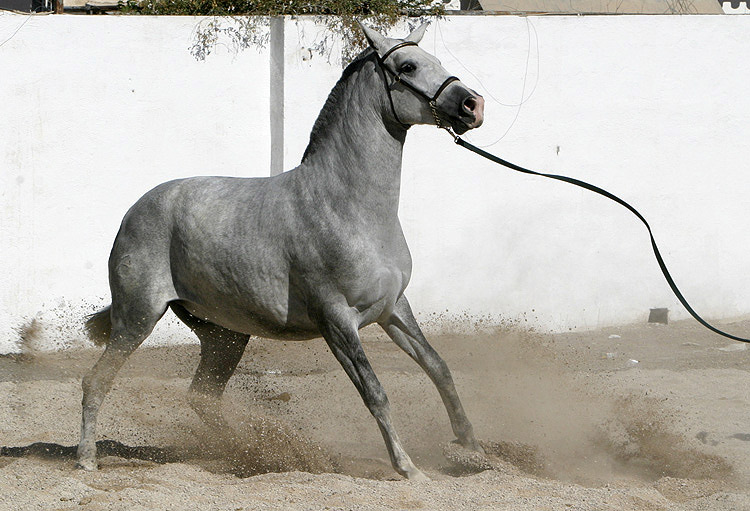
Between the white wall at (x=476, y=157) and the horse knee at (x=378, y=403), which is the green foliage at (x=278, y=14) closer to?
the white wall at (x=476, y=157)

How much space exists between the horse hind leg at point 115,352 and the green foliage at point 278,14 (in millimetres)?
3257

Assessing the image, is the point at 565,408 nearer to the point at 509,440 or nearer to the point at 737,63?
the point at 509,440

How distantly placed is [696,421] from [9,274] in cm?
511

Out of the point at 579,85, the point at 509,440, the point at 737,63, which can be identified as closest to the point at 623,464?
the point at 509,440

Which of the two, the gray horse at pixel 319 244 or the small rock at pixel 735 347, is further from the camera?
the small rock at pixel 735 347

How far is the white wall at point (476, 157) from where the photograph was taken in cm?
717

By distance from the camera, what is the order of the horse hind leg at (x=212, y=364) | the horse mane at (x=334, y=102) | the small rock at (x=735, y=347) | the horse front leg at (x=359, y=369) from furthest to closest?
the small rock at (x=735, y=347) → the horse hind leg at (x=212, y=364) → the horse mane at (x=334, y=102) → the horse front leg at (x=359, y=369)

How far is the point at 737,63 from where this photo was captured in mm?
7973

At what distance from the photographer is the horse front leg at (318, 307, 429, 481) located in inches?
162

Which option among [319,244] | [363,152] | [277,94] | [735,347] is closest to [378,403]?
[319,244]

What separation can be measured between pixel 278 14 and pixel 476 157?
Result: 2.03 m

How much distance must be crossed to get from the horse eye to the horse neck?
12 centimetres

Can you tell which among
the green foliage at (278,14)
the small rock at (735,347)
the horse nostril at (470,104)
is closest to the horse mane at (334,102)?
the horse nostril at (470,104)

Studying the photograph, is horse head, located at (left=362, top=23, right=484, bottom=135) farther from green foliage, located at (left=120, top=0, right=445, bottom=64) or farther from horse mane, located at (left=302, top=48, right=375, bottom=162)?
green foliage, located at (left=120, top=0, right=445, bottom=64)
